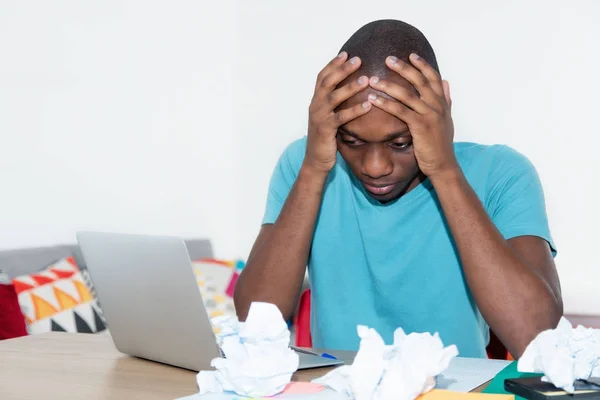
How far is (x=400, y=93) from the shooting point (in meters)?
1.28

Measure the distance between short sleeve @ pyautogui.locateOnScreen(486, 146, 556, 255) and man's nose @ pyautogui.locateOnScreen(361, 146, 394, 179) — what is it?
11.5 inches

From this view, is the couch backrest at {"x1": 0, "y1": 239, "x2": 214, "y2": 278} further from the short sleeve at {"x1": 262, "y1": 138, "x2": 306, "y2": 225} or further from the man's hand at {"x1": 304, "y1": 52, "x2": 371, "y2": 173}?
the man's hand at {"x1": 304, "y1": 52, "x2": 371, "y2": 173}

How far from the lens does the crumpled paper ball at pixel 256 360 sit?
2.96 feet

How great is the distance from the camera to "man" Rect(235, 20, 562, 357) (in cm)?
131

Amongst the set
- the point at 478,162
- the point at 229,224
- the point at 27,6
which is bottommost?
the point at 229,224

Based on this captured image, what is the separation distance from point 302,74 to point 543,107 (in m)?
1.01

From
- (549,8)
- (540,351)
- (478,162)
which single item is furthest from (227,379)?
(549,8)

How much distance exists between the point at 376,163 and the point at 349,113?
0.31ft

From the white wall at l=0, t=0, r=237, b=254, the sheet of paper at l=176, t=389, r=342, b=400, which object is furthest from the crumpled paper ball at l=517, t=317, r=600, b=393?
the white wall at l=0, t=0, r=237, b=254

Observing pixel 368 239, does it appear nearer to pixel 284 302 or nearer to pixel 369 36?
pixel 284 302

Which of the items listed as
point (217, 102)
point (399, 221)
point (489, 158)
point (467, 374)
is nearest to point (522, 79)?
point (217, 102)

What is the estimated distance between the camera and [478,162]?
5.11 feet

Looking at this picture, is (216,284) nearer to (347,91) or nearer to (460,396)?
(347,91)

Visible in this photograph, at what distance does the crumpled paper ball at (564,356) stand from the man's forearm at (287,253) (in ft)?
2.12
